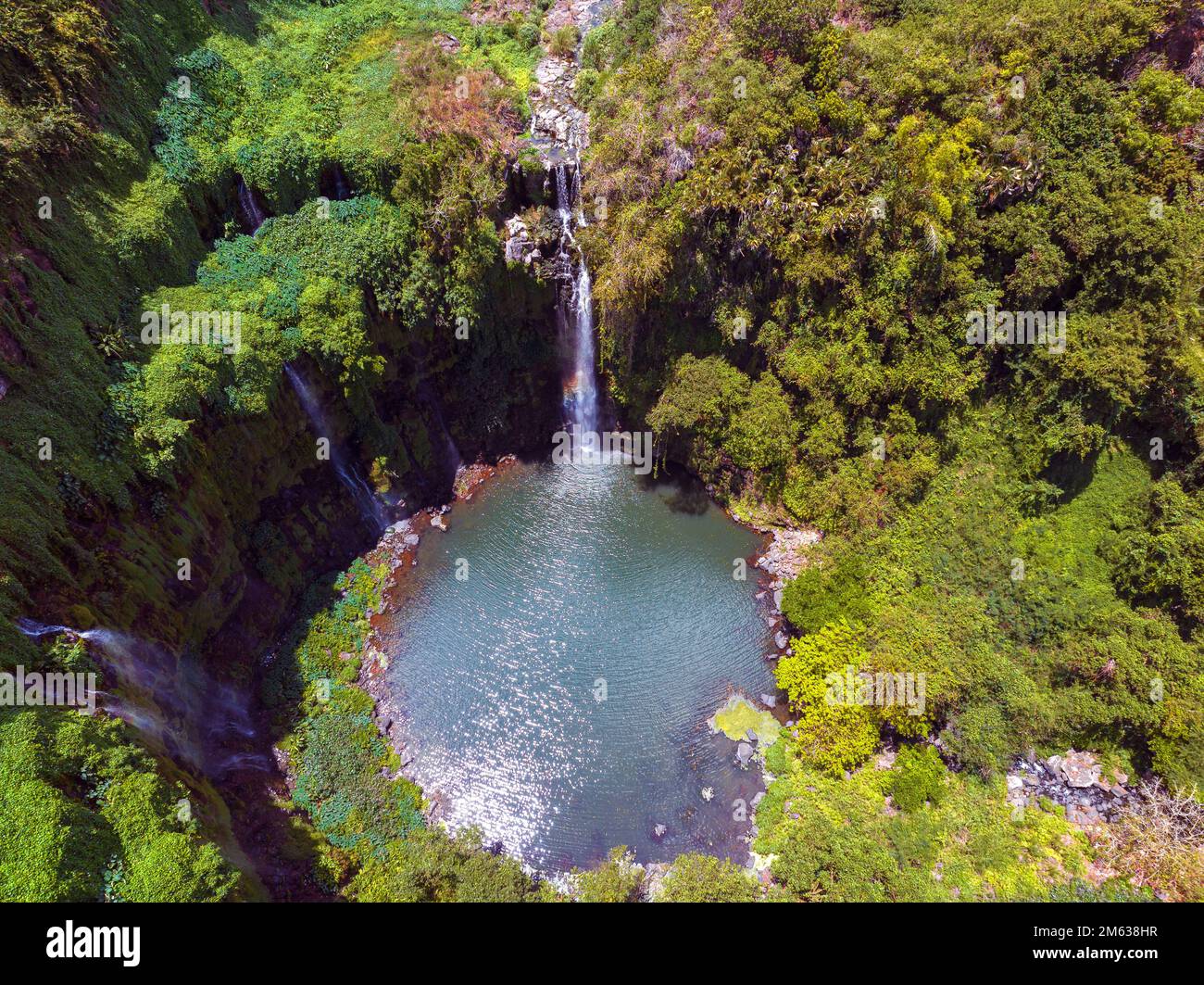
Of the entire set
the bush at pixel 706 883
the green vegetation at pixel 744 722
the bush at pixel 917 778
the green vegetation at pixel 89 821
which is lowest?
the bush at pixel 706 883

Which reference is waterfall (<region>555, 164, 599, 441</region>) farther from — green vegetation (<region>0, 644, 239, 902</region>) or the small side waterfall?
green vegetation (<region>0, 644, 239, 902</region>)

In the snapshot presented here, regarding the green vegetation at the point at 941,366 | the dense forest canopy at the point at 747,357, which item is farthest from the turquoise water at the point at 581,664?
the green vegetation at the point at 941,366

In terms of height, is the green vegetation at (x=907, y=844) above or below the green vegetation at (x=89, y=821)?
below

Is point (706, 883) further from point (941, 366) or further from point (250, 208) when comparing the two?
point (250, 208)

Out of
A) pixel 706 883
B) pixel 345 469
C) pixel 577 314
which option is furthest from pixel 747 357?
pixel 706 883

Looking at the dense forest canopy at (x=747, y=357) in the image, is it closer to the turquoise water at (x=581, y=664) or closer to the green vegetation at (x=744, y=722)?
the green vegetation at (x=744, y=722)

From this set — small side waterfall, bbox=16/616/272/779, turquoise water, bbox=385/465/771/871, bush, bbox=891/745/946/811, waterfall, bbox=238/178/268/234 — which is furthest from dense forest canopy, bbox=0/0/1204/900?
turquoise water, bbox=385/465/771/871
